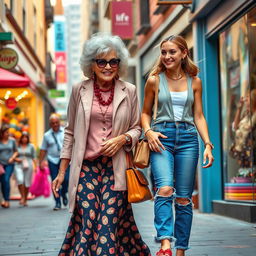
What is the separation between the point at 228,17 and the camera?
9.63 m

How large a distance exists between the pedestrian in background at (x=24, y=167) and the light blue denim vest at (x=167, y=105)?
9376mm

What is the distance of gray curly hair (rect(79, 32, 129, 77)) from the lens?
4613 millimetres

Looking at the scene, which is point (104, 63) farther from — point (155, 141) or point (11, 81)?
point (11, 81)

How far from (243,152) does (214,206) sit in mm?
1318

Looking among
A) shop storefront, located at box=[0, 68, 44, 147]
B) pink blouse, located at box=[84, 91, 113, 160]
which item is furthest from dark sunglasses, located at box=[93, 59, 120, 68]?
shop storefront, located at box=[0, 68, 44, 147]

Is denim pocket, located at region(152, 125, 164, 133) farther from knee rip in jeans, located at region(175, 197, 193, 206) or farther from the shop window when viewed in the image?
→ the shop window

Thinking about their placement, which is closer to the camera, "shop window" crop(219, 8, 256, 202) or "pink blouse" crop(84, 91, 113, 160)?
"pink blouse" crop(84, 91, 113, 160)

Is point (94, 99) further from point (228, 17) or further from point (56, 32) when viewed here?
point (56, 32)

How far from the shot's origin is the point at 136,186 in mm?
4496

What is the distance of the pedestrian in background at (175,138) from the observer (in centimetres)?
494

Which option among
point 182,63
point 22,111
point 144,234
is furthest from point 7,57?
point 22,111

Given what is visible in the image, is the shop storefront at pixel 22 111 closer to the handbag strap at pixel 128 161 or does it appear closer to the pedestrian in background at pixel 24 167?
the pedestrian in background at pixel 24 167

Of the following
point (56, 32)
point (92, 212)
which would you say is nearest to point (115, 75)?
point (92, 212)

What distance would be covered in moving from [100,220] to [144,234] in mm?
3217
